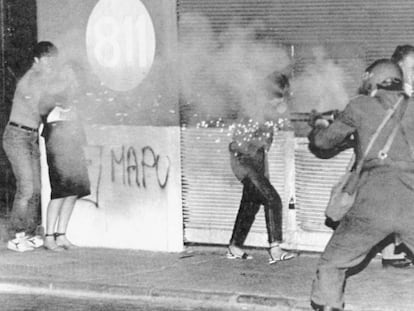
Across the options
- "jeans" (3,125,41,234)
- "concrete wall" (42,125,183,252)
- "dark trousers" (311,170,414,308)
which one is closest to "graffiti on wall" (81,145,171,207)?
"concrete wall" (42,125,183,252)

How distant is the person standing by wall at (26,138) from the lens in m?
10.1

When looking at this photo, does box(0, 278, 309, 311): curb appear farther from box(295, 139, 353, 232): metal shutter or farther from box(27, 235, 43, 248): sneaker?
box(295, 139, 353, 232): metal shutter

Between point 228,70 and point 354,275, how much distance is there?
8.32 feet

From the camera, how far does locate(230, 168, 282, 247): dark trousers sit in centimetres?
940

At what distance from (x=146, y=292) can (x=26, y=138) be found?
2791 mm

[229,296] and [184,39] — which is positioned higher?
[184,39]

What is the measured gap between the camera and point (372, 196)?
693cm

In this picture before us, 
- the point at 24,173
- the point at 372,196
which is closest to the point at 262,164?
the point at 372,196

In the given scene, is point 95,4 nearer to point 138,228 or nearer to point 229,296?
point 138,228

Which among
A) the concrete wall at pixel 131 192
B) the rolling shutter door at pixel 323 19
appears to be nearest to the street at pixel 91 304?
the concrete wall at pixel 131 192

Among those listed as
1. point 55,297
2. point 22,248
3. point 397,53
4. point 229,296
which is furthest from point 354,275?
point 22,248

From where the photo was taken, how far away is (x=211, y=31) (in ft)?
31.7

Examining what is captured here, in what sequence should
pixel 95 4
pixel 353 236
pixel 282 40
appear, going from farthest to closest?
pixel 95 4 < pixel 282 40 < pixel 353 236

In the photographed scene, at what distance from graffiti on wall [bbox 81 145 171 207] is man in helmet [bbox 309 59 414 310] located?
3098 millimetres
